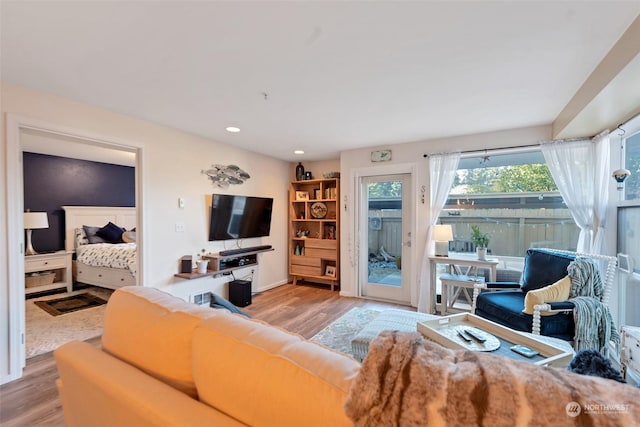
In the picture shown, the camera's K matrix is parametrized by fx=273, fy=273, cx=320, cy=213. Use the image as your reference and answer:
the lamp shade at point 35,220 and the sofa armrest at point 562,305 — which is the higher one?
the lamp shade at point 35,220

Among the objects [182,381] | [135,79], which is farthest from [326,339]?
[135,79]

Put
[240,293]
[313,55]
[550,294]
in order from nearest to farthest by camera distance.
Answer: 1. [313,55]
2. [550,294]
3. [240,293]

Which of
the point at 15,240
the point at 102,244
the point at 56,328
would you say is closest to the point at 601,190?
the point at 15,240

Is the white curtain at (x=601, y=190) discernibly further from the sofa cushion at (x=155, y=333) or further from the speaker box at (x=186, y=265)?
the speaker box at (x=186, y=265)

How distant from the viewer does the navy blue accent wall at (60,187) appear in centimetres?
446

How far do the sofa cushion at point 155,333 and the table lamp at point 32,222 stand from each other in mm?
4498

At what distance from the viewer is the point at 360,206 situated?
4.37 meters

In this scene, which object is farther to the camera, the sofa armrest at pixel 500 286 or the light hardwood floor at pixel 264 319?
the sofa armrest at pixel 500 286

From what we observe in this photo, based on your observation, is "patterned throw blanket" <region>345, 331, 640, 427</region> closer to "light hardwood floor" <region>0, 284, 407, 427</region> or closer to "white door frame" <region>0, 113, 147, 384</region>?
"light hardwood floor" <region>0, 284, 407, 427</region>

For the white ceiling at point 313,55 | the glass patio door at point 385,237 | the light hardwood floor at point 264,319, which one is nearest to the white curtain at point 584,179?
the white ceiling at point 313,55

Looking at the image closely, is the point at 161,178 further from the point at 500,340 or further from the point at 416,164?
the point at 500,340

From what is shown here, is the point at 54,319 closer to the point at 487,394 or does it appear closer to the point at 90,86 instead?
the point at 90,86

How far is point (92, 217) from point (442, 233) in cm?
604

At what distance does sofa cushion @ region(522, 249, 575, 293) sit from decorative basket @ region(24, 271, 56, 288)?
6624 mm
